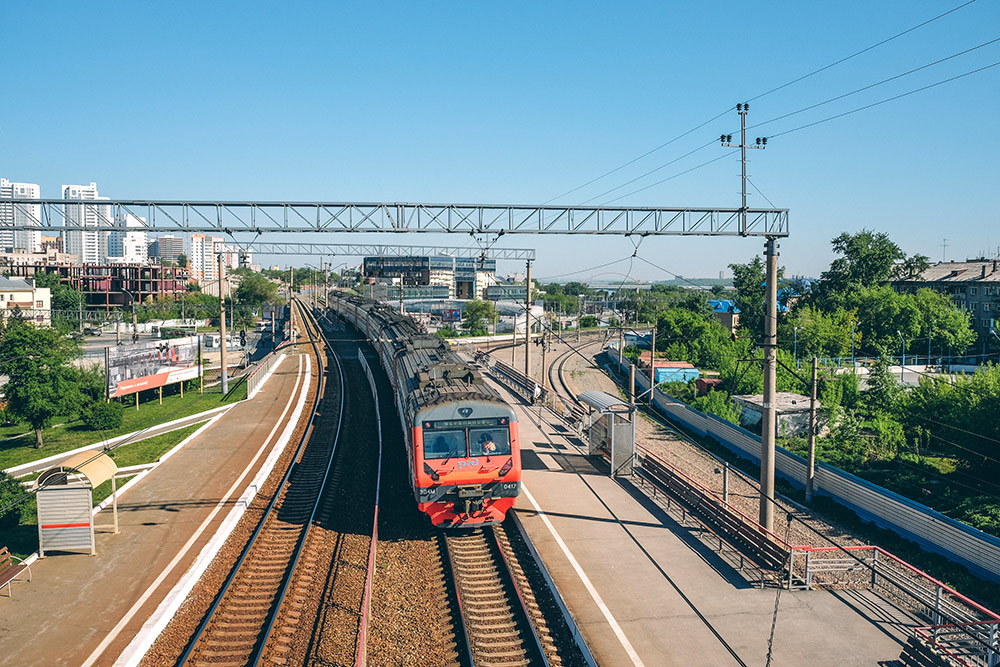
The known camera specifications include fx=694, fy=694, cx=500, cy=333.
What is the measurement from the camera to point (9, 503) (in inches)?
653

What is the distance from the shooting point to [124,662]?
10352 mm

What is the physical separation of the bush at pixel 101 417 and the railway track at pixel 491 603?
20.2 m

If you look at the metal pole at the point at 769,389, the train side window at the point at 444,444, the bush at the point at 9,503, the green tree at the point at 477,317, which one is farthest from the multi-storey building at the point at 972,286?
the bush at the point at 9,503

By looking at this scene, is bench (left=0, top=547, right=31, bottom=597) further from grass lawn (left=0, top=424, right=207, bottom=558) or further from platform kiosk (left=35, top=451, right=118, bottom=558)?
grass lawn (left=0, top=424, right=207, bottom=558)

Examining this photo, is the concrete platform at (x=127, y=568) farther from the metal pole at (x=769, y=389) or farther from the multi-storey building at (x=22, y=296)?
the multi-storey building at (x=22, y=296)

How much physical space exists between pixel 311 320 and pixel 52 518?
69.4 meters

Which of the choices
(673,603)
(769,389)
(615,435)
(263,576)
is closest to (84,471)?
(263,576)

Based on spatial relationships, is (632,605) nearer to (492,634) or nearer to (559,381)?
(492,634)

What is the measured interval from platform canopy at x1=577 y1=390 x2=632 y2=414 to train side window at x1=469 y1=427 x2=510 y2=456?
743cm

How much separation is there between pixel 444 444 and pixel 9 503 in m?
10.6

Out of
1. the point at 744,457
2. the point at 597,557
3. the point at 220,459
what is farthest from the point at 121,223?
the point at 744,457

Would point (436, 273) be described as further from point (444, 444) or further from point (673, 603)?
point (673, 603)

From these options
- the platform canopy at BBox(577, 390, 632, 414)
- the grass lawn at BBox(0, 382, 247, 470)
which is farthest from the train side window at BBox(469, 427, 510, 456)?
the grass lawn at BBox(0, 382, 247, 470)

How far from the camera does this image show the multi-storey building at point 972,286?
63000 millimetres
